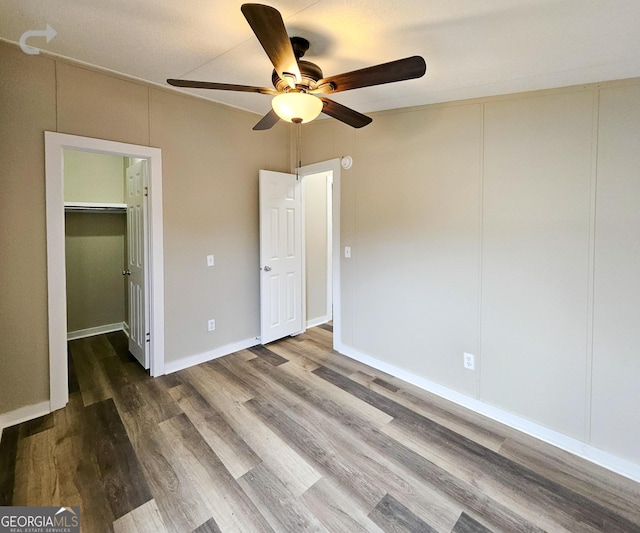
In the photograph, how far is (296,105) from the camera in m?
1.58

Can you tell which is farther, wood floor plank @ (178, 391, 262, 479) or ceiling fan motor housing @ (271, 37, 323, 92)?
wood floor plank @ (178, 391, 262, 479)

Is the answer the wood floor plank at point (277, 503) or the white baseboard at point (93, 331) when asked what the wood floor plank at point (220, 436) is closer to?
the wood floor plank at point (277, 503)

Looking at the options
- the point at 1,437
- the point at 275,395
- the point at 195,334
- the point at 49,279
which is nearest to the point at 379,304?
the point at 275,395

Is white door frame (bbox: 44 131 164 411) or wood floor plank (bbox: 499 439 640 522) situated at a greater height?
white door frame (bbox: 44 131 164 411)

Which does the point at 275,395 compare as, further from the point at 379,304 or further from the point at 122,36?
the point at 122,36

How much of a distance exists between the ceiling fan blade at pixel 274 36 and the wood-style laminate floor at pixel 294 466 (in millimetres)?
2211

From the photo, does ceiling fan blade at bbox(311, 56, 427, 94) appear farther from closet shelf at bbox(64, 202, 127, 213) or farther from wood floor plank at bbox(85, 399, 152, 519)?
closet shelf at bbox(64, 202, 127, 213)

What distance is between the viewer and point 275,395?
2.62m

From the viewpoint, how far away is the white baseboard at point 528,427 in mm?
1843

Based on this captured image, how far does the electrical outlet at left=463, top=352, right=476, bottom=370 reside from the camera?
2451 millimetres

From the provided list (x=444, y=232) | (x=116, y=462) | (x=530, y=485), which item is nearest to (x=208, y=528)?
(x=116, y=462)

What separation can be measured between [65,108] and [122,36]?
2.71 ft

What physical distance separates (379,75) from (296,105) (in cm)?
43

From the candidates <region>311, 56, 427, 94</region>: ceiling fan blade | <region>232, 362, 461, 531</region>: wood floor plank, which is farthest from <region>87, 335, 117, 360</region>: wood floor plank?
<region>311, 56, 427, 94</region>: ceiling fan blade
